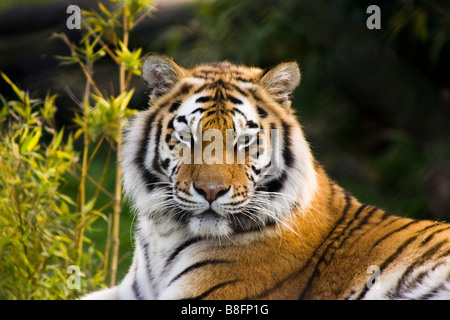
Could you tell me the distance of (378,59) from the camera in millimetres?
4000

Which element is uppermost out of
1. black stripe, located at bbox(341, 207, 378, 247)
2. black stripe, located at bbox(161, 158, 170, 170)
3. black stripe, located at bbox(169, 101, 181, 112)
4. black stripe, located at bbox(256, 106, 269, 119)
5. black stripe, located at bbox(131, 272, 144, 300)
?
black stripe, located at bbox(169, 101, 181, 112)

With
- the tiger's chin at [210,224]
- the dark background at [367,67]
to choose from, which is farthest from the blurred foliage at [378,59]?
the tiger's chin at [210,224]

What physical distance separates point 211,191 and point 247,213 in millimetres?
195

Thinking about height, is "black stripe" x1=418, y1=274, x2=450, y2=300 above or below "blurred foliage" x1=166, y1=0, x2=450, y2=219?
below

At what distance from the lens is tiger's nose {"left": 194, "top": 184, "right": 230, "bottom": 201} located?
74.0 inches

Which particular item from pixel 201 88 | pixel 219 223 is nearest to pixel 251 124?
pixel 201 88

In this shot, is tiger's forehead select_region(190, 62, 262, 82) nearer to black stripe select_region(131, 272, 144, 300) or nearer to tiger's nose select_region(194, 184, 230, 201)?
tiger's nose select_region(194, 184, 230, 201)

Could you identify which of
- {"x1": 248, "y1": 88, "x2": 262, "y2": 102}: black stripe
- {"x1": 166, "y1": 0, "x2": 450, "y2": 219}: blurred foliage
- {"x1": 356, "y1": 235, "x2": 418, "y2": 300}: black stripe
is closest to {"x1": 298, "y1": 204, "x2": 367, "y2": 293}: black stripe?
{"x1": 356, "y1": 235, "x2": 418, "y2": 300}: black stripe

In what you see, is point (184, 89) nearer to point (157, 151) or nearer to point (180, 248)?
point (157, 151)

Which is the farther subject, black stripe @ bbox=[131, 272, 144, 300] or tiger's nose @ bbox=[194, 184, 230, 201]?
black stripe @ bbox=[131, 272, 144, 300]

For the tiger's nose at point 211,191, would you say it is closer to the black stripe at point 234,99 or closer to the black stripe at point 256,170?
the black stripe at point 256,170

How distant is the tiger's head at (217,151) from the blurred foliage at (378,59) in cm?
172

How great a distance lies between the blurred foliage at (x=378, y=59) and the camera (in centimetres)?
396
